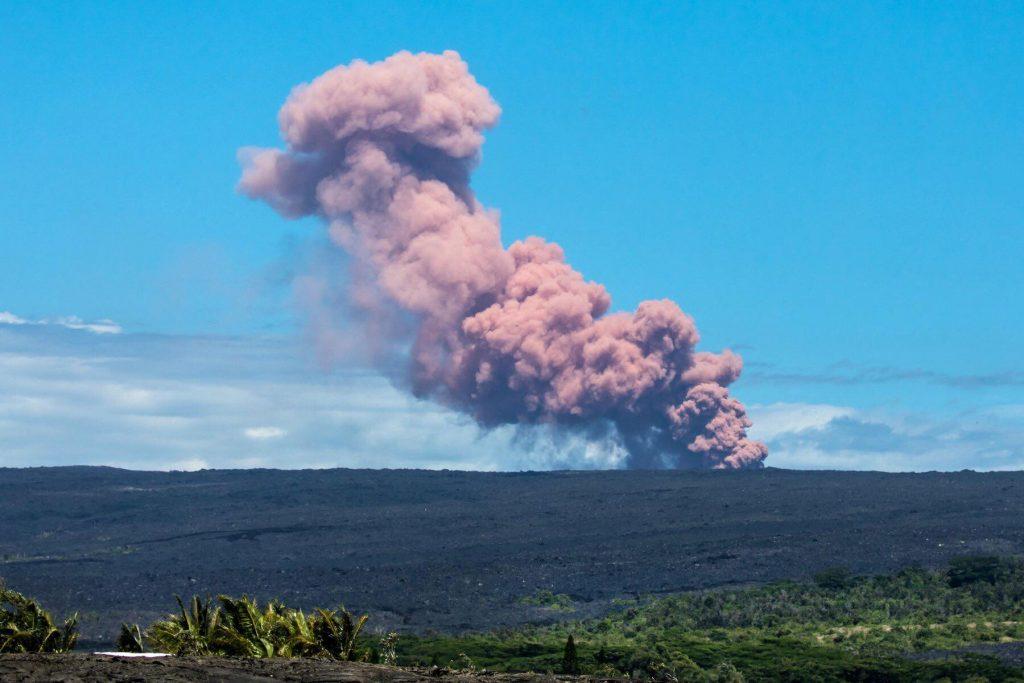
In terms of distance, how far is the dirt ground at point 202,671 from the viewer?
26484mm

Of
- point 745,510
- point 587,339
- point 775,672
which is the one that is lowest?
point 775,672

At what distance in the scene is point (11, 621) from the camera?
44312mm

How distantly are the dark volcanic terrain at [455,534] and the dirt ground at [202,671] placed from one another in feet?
161

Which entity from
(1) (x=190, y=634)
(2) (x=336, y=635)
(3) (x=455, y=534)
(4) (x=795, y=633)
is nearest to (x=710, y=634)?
(4) (x=795, y=633)

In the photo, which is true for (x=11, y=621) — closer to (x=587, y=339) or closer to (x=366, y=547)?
(x=366, y=547)

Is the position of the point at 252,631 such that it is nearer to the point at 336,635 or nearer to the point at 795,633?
the point at 336,635

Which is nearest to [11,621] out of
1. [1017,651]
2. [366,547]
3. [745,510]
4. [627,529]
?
[1017,651]

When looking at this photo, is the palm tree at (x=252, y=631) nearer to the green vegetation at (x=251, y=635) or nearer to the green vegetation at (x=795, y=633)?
the green vegetation at (x=251, y=635)

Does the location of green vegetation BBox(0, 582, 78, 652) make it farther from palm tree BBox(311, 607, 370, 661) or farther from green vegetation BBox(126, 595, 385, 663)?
palm tree BBox(311, 607, 370, 661)

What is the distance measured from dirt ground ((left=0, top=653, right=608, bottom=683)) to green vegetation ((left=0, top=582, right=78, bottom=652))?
12020 mm

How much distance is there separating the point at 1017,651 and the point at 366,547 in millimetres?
63827

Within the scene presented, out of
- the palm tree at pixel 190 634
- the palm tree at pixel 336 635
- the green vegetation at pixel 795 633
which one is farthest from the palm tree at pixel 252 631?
the green vegetation at pixel 795 633

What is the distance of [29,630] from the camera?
41.4 metres

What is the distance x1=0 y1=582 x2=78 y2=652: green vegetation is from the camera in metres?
40.5
